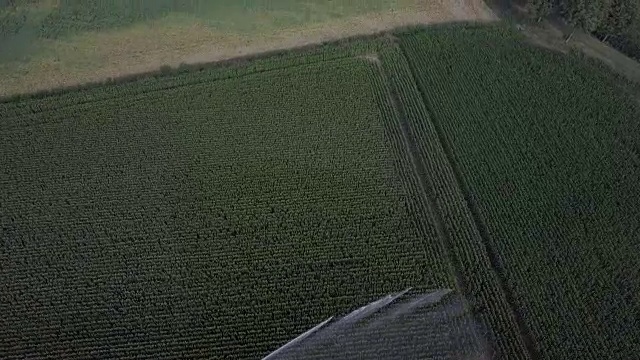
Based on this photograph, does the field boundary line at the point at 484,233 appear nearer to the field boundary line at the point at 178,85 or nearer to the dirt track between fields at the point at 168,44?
the field boundary line at the point at 178,85

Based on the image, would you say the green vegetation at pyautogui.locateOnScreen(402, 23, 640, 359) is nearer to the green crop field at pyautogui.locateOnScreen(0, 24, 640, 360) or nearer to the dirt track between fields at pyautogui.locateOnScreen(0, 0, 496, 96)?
the green crop field at pyautogui.locateOnScreen(0, 24, 640, 360)

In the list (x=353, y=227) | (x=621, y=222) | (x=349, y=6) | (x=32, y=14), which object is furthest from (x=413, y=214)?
(x=32, y=14)

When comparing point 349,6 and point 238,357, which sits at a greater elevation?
point 349,6

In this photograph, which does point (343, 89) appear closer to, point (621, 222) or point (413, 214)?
point (413, 214)

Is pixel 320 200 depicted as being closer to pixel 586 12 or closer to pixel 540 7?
pixel 540 7

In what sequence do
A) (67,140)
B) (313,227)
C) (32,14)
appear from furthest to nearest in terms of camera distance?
(32,14), (67,140), (313,227)

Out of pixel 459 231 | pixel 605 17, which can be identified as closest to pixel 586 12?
pixel 605 17

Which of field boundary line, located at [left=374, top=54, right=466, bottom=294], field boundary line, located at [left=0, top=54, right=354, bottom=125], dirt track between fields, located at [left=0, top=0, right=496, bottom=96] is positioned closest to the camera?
field boundary line, located at [left=374, top=54, right=466, bottom=294]

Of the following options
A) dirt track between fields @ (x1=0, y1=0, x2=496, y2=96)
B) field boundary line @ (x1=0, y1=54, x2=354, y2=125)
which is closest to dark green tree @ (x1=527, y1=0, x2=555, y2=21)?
dirt track between fields @ (x1=0, y1=0, x2=496, y2=96)
